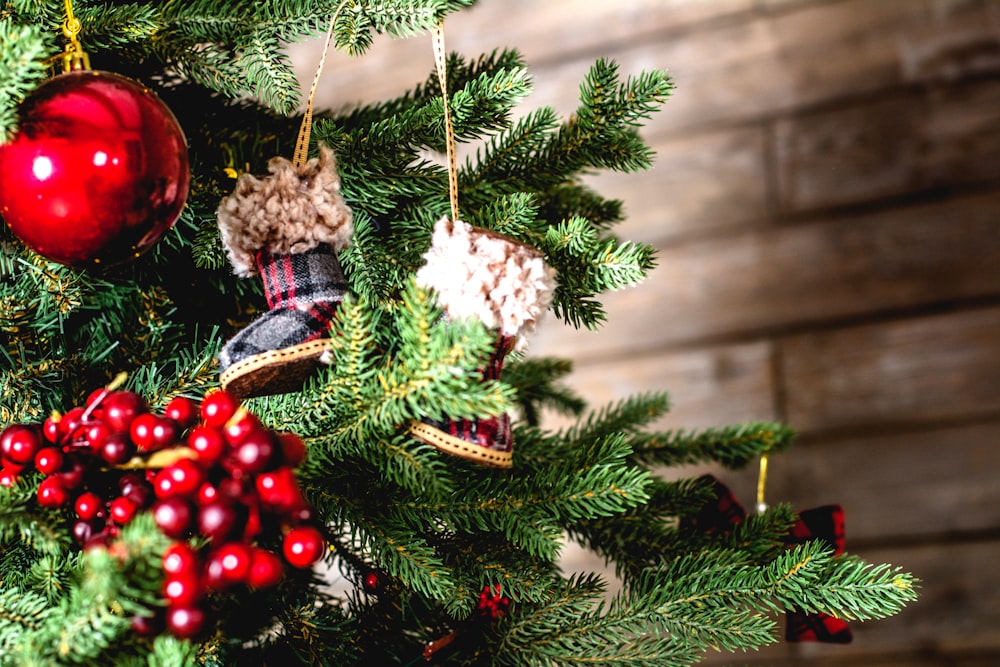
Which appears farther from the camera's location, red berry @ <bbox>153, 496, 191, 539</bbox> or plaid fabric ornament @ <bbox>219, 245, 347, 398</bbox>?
plaid fabric ornament @ <bbox>219, 245, 347, 398</bbox>

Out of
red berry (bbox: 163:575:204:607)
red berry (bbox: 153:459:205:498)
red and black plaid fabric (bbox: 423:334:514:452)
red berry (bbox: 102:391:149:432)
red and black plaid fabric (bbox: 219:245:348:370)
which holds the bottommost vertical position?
red berry (bbox: 163:575:204:607)

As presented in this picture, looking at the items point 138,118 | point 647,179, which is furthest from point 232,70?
point 647,179

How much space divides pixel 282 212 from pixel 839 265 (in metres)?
0.82

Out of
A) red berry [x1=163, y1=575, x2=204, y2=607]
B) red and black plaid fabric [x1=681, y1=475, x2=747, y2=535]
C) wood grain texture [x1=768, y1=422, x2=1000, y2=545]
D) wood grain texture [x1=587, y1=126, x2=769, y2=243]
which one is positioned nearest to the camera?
red berry [x1=163, y1=575, x2=204, y2=607]

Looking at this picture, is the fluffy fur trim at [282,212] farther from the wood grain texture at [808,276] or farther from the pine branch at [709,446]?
the wood grain texture at [808,276]

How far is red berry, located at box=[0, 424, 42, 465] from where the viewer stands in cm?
34

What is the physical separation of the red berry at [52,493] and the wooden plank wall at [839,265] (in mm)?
A: 878

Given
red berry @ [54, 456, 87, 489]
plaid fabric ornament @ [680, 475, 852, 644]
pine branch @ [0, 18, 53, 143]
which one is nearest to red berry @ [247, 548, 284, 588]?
red berry @ [54, 456, 87, 489]

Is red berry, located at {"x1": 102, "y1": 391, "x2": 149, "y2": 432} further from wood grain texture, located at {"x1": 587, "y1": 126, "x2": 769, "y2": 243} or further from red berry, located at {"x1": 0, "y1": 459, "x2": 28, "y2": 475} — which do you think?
wood grain texture, located at {"x1": 587, "y1": 126, "x2": 769, "y2": 243}

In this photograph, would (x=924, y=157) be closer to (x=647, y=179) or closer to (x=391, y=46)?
(x=647, y=179)

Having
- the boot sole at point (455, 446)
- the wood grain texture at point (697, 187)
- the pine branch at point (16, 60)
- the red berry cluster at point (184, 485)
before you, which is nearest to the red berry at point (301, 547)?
the red berry cluster at point (184, 485)

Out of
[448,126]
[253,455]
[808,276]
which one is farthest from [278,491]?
[808,276]

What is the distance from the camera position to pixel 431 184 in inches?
20.4

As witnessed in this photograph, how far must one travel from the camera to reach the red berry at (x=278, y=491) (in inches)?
11.8
